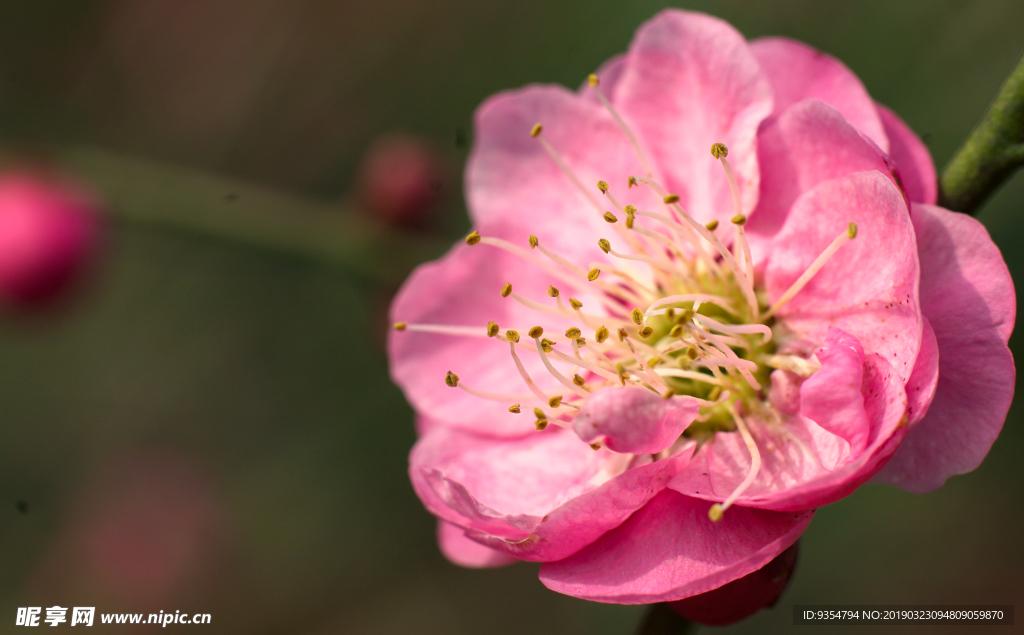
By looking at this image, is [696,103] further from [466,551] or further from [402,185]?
[402,185]

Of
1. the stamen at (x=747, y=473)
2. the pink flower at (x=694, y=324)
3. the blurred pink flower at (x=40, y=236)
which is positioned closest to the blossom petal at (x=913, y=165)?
the pink flower at (x=694, y=324)

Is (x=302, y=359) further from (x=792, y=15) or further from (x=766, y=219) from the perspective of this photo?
(x=766, y=219)

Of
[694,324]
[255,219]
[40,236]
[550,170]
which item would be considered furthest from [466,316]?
[40,236]

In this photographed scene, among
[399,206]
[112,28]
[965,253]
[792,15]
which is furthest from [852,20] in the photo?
[112,28]

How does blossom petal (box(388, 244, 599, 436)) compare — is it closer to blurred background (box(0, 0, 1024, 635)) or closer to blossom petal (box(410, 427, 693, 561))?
blossom petal (box(410, 427, 693, 561))

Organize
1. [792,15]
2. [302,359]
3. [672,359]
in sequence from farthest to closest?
[302,359], [792,15], [672,359]

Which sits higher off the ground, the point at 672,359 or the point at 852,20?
the point at 852,20
